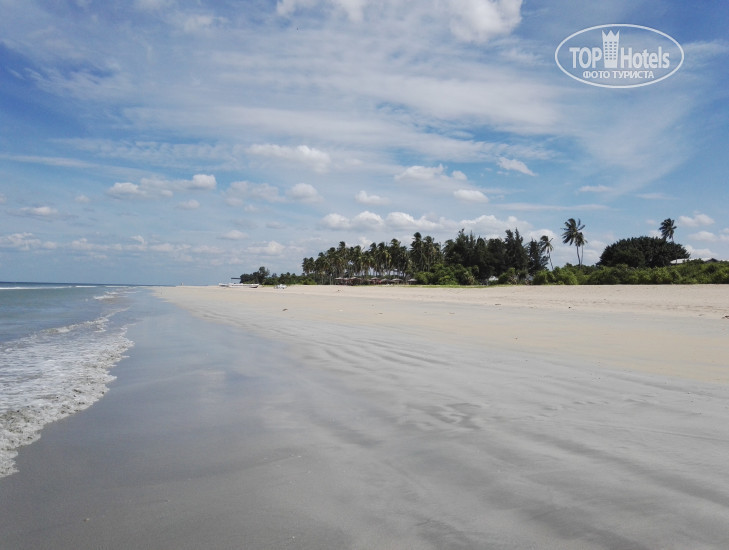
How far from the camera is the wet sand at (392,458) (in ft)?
7.79

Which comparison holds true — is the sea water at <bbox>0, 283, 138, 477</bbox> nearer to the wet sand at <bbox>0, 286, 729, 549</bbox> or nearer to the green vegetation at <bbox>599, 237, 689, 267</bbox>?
the wet sand at <bbox>0, 286, 729, 549</bbox>

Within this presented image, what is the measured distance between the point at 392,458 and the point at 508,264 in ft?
244

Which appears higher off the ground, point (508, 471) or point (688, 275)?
point (688, 275)

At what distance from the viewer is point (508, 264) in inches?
2926

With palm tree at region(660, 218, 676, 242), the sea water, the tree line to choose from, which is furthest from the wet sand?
palm tree at region(660, 218, 676, 242)

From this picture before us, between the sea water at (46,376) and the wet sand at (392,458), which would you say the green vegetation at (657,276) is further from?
the sea water at (46,376)

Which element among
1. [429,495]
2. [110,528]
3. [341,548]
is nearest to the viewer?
[341,548]

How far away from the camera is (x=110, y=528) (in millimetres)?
2461

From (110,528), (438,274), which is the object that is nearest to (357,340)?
(110,528)

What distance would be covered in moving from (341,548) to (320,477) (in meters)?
0.83

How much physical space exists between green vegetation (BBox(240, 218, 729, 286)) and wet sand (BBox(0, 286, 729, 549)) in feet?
86.1

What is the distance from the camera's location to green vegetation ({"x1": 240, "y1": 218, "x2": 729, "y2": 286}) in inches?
1232

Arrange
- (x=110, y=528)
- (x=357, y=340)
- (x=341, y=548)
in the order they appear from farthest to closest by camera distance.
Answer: (x=357, y=340), (x=110, y=528), (x=341, y=548)

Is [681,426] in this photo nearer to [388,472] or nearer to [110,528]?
[388,472]
